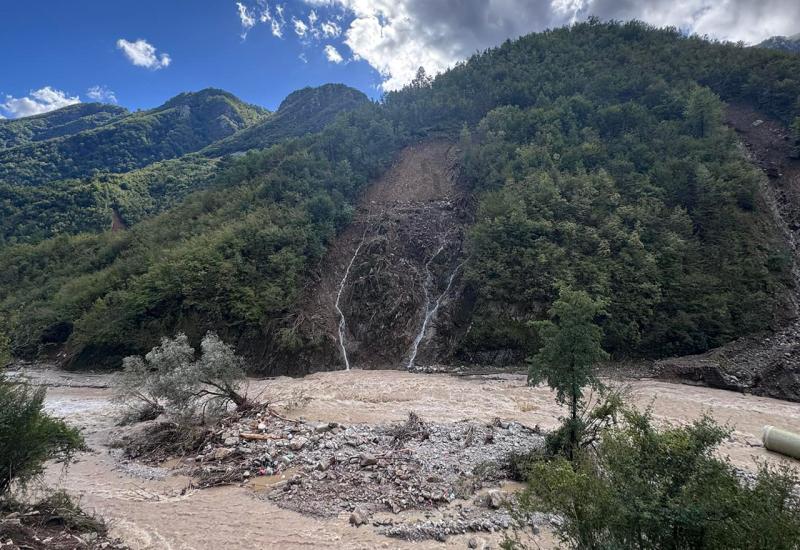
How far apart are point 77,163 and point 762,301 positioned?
15715 cm

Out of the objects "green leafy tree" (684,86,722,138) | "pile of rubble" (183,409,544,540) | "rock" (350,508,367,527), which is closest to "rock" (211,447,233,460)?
"pile of rubble" (183,409,544,540)

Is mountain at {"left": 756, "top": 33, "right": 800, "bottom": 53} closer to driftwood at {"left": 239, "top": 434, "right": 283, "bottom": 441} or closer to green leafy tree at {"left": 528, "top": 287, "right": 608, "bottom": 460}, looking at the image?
green leafy tree at {"left": 528, "top": 287, "right": 608, "bottom": 460}

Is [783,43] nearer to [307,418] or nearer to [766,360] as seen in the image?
[766,360]

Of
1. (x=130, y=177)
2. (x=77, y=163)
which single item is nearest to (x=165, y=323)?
(x=130, y=177)

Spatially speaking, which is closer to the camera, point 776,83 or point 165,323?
point 165,323

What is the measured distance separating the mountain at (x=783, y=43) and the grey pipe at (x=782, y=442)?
386ft

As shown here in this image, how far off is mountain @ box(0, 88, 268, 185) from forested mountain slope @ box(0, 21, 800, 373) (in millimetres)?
75979

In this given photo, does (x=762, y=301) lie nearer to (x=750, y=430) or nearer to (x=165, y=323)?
(x=750, y=430)

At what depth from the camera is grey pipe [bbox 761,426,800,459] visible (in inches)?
728

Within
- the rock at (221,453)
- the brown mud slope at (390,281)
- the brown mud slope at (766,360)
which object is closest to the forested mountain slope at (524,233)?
the brown mud slope at (390,281)

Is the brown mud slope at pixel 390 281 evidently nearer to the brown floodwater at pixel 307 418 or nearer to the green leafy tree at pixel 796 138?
the brown floodwater at pixel 307 418

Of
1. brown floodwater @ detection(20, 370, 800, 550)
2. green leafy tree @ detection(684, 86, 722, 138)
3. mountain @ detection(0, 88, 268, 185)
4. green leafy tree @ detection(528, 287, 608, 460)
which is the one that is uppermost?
mountain @ detection(0, 88, 268, 185)

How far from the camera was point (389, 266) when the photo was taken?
43.4m

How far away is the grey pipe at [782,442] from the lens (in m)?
18.5
